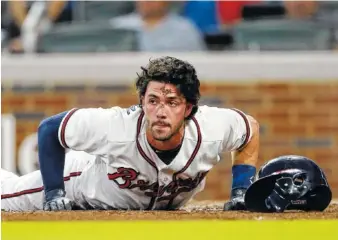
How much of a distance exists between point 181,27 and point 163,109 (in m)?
4.55

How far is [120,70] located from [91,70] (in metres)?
0.27

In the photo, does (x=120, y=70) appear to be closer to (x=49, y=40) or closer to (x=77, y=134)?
(x=49, y=40)

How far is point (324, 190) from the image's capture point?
6770mm

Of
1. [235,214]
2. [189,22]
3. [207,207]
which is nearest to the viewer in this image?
[235,214]

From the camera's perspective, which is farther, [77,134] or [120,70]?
[120,70]

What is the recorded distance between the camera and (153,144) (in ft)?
21.7

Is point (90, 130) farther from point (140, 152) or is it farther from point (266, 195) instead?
point (266, 195)

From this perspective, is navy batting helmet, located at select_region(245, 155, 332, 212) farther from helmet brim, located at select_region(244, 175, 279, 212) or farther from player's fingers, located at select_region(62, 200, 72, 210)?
player's fingers, located at select_region(62, 200, 72, 210)

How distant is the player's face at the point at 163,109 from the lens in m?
6.37

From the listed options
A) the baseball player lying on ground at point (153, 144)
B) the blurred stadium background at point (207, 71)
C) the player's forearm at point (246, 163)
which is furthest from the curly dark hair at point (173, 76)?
the blurred stadium background at point (207, 71)

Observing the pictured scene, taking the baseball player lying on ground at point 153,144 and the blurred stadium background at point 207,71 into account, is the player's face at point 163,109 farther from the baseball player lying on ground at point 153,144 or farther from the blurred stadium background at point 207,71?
the blurred stadium background at point 207,71

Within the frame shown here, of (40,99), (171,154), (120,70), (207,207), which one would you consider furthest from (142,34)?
(171,154)

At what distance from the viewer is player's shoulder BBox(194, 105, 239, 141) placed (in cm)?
673

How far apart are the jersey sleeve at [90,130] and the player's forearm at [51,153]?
0.08 m
